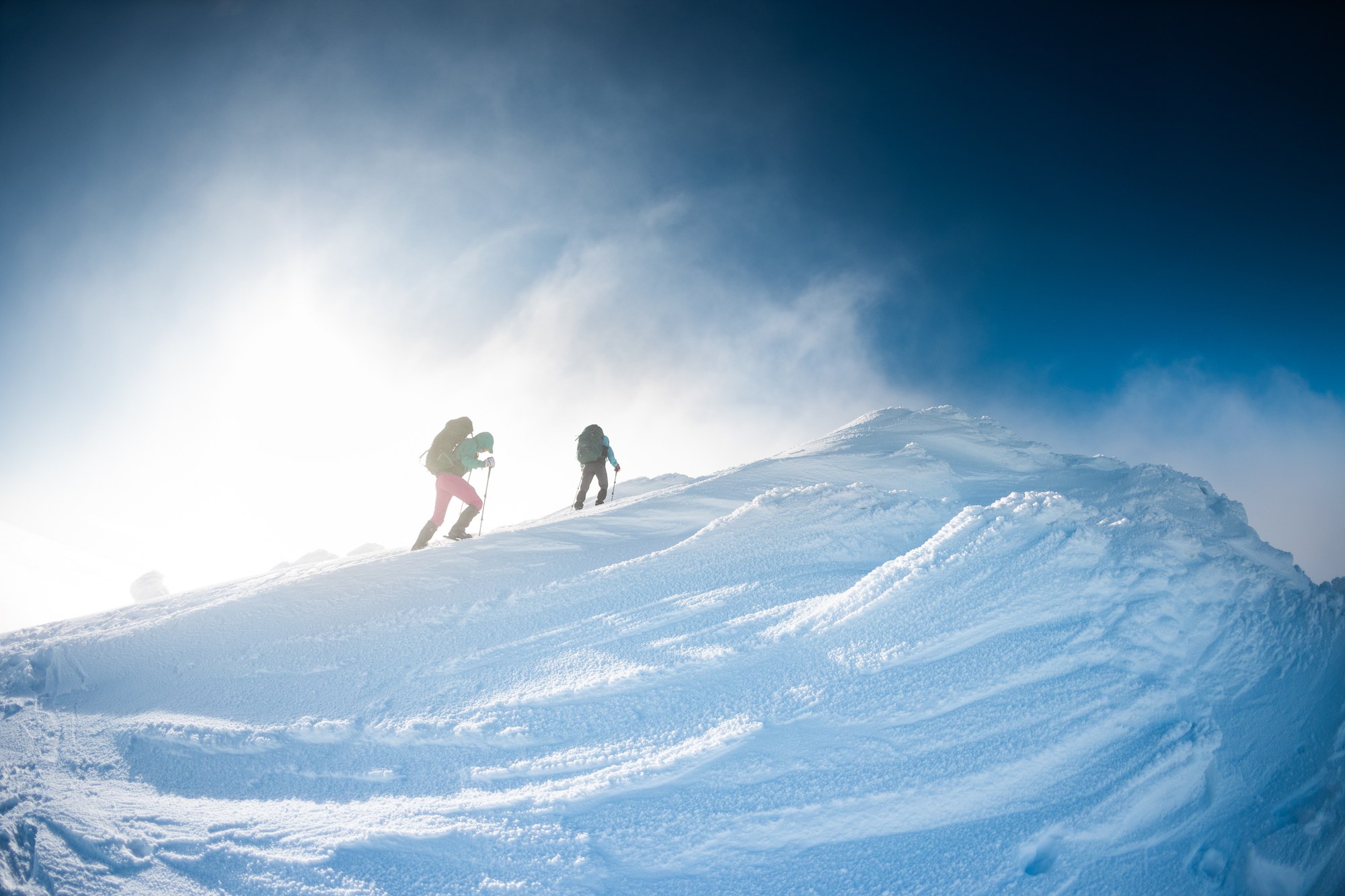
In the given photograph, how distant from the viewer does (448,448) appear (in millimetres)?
10719

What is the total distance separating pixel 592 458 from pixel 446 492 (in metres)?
3.90

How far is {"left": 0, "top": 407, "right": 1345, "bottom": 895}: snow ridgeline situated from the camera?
149 inches

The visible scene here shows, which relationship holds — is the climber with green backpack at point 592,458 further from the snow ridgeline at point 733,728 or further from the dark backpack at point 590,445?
the snow ridgeline at point 733,728

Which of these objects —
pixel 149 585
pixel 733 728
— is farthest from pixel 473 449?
pixel 149 585

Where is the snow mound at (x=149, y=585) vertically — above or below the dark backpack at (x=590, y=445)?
below

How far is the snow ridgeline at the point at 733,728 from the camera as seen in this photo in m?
3.80

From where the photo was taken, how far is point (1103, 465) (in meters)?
12.6

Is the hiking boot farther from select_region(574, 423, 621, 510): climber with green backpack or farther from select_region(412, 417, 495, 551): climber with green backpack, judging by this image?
select_region(574, 423, 621, 510): climber with green backpack

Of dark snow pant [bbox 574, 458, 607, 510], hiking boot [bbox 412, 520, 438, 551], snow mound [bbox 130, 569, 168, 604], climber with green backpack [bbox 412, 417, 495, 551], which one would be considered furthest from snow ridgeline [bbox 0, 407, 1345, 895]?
snow mound [bbox 130, 569, 168, 604]

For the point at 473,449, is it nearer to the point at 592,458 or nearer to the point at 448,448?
the point at 448,448

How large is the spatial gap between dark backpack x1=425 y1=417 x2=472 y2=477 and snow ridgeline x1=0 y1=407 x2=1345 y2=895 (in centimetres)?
324

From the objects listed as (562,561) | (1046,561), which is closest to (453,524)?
(562,561)

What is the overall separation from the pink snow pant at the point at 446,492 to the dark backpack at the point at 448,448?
0.12 metres

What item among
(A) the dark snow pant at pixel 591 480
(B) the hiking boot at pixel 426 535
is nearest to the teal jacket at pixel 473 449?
(B) the hiking boot at pixel 426 535
